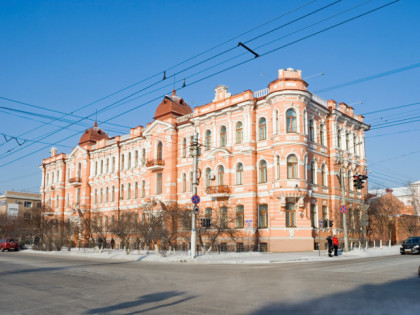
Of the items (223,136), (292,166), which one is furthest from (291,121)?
(223,136)

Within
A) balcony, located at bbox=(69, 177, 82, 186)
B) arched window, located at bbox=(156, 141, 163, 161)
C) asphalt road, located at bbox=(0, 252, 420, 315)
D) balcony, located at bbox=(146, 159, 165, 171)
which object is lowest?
asphalt road, located at bbox=(0, 252, 420, 315)

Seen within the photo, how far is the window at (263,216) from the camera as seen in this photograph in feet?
123

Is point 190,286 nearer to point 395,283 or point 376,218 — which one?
point 395,283

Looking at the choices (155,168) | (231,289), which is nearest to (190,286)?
(231,289)

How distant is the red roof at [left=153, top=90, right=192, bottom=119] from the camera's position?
158 ft

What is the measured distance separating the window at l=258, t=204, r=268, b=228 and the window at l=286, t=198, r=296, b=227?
8.07 ft

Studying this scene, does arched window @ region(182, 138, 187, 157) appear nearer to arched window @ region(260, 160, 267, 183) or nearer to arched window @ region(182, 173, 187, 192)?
arched window @ region(182, 173, 187, 192)

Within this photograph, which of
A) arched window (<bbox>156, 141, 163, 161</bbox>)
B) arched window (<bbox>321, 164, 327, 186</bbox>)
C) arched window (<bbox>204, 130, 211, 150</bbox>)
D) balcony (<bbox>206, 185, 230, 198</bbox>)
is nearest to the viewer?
arched window (<bbox>321, 164, 327, 186</bbox>)

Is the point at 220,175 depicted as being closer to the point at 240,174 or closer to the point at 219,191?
the point at 219,191

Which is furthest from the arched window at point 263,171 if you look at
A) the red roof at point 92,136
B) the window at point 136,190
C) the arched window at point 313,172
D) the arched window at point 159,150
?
the red roof at point 92,136

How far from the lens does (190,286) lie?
12977mm

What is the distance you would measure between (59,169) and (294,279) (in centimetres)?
6017

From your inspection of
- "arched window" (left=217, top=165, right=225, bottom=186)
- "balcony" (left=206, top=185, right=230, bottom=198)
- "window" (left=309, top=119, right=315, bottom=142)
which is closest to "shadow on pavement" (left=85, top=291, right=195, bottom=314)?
"balcony" (left=206, top=185, right=230, bottom=198)

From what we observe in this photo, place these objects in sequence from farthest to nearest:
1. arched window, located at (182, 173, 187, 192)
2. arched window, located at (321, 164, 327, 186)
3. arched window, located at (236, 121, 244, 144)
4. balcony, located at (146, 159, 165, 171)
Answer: balcony, located at (146, 159, 165, 171), arched window, located at (182, 173, 187, 192), arched window, located at (236, 121, 244, 144), arched window, located at (321, 164, 327, 186)
